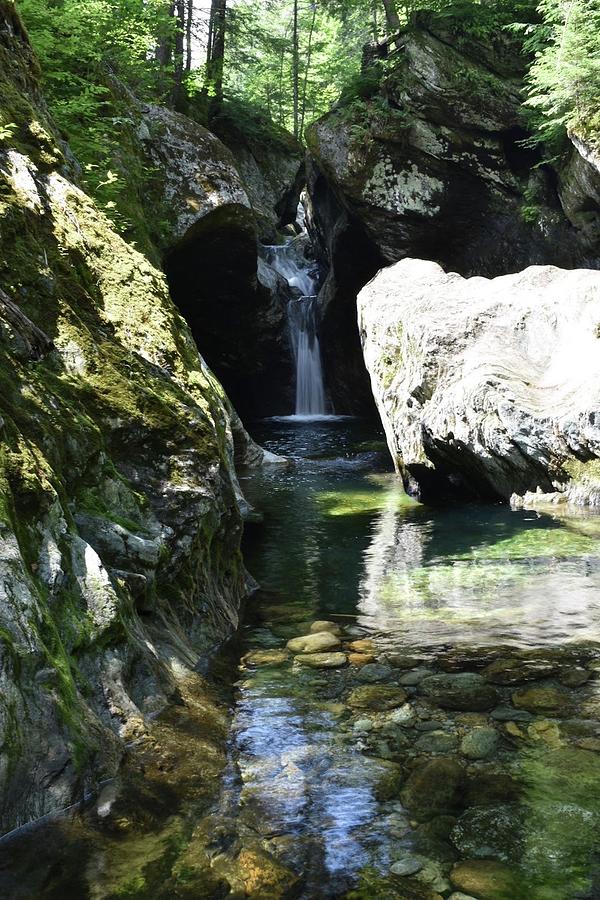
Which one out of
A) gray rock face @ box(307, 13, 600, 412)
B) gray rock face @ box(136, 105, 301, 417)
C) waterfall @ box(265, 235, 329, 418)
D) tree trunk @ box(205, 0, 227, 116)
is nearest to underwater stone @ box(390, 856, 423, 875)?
gray rock face @ box(136, 105, 301, 417)

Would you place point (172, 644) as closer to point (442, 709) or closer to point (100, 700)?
point (100, 700)

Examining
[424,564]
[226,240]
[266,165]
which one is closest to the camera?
[424,564]

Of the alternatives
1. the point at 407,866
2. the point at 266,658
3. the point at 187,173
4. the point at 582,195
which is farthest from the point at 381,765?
the point at 582,195

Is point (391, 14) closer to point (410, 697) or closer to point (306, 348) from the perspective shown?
point (306, 348)

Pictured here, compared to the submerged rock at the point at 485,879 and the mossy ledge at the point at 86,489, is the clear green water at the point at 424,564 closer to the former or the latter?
the mossy ledge at the point at 86,489

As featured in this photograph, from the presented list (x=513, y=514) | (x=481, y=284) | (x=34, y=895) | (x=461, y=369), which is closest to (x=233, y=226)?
(x=481, y=284)

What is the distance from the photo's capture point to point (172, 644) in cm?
540

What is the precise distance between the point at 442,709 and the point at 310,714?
84cm

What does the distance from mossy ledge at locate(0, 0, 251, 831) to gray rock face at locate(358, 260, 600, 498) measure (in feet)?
16.1

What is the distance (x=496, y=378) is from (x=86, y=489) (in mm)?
8055

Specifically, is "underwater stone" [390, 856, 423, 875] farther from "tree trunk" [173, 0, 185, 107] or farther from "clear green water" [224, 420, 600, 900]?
"tree trunk" [173, 0, 185, 107]

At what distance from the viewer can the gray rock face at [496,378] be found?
36.9 ft

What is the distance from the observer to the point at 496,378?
38.9 feet

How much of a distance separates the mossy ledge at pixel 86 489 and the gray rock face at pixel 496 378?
4903 millimetres
